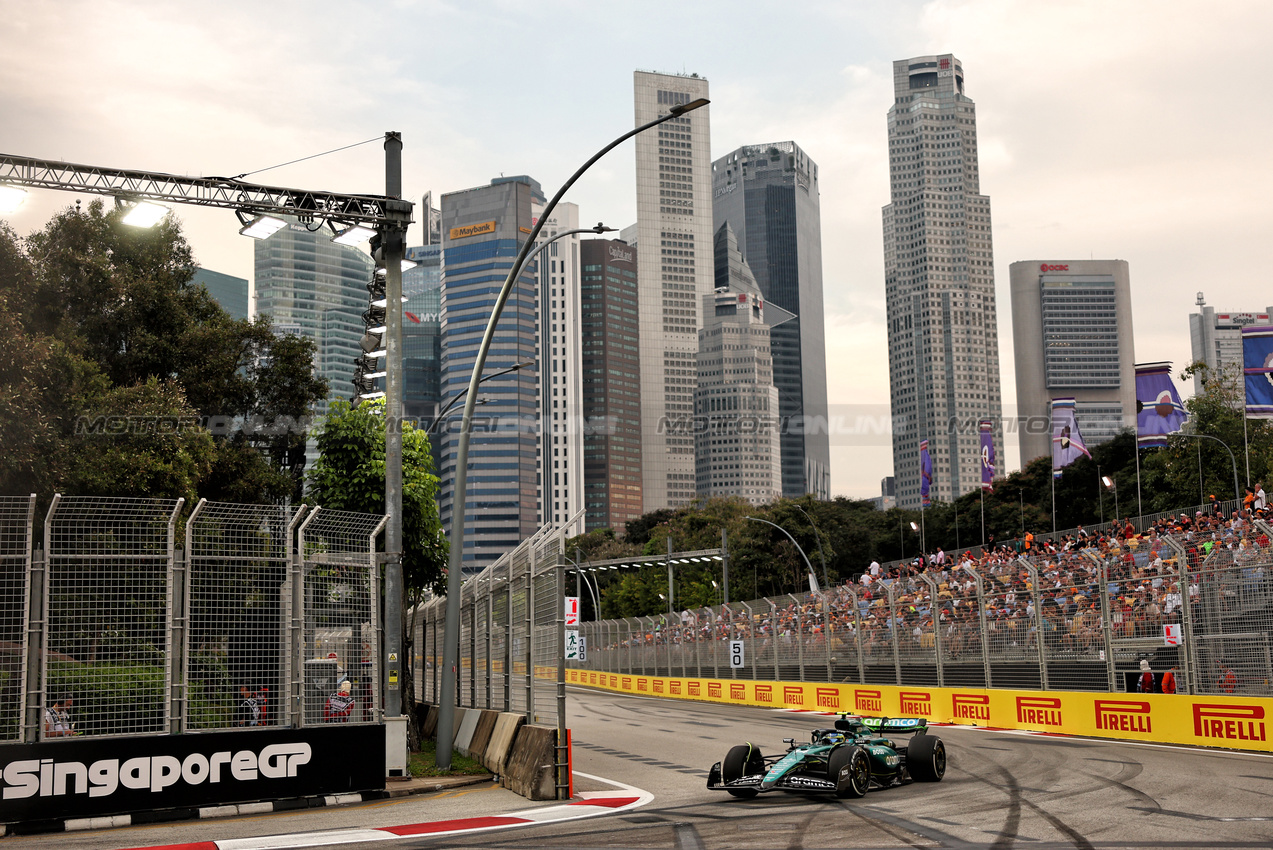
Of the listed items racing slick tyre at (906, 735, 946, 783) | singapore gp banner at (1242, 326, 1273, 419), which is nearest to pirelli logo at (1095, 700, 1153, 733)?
racing slick tyre at (906, 735, 946, 783)

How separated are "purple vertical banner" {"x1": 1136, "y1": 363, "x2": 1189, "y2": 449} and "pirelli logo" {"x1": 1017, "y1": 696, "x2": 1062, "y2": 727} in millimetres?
23113

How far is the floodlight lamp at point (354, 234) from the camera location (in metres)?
16.8

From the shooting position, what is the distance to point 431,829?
36.9 feet

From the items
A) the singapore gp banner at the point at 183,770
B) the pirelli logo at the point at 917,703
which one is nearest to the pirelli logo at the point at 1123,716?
the pirelli logo at the point at 917,703

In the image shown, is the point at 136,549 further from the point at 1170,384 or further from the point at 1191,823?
the point at 1170,384

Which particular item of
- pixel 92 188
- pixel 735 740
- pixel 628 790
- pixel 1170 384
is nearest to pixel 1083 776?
pixel 628 790

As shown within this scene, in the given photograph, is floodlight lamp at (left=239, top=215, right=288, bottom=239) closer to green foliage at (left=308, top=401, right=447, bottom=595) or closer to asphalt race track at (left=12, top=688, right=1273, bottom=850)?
green foliage at (left=308, top=401, right=447, bottom=595)

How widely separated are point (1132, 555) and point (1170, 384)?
26.5 m

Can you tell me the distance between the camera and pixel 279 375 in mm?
31625

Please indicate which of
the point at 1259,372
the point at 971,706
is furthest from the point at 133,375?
the point at 1259,372

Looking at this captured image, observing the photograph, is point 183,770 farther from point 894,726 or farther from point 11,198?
point 11,198

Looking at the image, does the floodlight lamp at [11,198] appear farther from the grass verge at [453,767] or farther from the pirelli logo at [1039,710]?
the pirelli logo at [1039,710]

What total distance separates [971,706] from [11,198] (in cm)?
1877

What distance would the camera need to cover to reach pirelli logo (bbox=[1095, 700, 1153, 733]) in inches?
695
